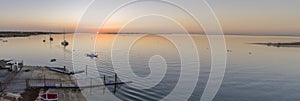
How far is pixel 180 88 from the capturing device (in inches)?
1141

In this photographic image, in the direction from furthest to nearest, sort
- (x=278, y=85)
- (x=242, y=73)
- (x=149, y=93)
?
(x=242, y=73) < (x=278, y=85) < (x=149, y=93)

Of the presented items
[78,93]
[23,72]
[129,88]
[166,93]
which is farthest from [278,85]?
[23,72]

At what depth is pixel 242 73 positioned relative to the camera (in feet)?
129

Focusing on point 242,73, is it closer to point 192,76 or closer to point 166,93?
point 192,76

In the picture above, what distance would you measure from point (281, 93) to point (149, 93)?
14.2 m

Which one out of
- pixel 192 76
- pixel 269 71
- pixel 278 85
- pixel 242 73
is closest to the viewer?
pixel 278 85

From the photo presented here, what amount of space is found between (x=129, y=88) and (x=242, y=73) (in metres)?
19.9

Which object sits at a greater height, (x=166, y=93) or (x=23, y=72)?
(x=23, y=72)

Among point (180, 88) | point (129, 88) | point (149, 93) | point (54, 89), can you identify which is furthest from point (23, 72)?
point (180, 88)

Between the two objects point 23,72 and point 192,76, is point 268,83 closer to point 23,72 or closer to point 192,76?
point 192,76

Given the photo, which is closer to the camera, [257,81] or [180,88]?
[180,88]

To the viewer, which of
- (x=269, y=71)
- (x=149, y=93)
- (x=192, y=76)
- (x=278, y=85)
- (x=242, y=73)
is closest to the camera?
(x=149, y=93)

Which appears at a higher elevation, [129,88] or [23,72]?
[23,72]

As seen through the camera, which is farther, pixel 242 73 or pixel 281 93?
pixel 242 73
